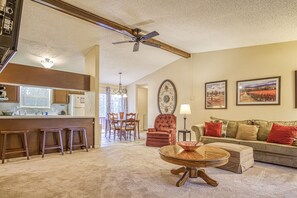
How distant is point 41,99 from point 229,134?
6.49 m

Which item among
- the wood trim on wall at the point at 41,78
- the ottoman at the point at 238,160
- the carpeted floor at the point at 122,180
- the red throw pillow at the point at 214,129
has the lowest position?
the carpeted floor at the point at 122,180

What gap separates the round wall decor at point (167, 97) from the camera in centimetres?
725

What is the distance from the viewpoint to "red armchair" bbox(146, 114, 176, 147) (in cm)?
561

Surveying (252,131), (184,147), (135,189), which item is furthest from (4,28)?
(252,131)

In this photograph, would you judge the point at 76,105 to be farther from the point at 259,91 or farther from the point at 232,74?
the point at 259,91

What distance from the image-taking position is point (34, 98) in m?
6.89

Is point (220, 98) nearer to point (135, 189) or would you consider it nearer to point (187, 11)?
point (187, 11)

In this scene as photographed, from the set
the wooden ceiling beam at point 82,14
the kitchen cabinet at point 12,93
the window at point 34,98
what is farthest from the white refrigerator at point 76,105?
the wooden ceiling beam at point 82,14

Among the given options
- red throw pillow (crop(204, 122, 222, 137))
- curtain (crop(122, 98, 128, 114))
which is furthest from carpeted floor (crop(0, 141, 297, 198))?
curtain (crop(122, 98, 128, 114))

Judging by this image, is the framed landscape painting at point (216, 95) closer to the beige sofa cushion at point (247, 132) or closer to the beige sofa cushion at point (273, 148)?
the beige sofa cushion at point (247, 132)

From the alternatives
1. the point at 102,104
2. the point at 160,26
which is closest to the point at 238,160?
the point at 160,26

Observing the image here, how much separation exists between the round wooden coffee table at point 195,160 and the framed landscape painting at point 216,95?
2.98 metres

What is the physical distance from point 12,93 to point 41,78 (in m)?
2.20

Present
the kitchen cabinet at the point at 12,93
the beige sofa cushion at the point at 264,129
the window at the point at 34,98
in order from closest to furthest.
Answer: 1. the beige sofa cushion at the point at 264,129
2. the kitchen cabinet at the point at 12,93
3. the window at the point at 34,98
